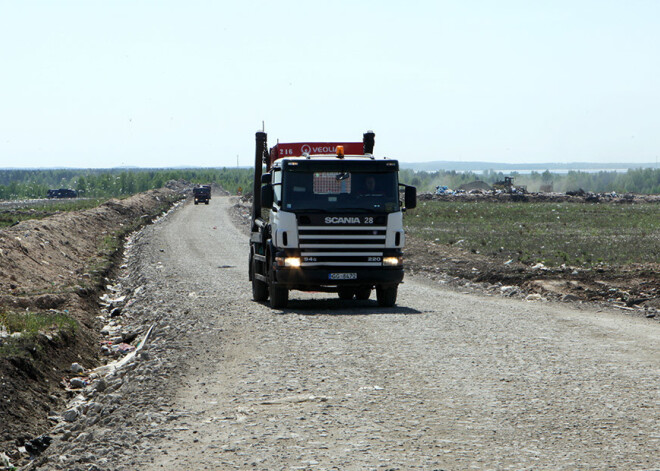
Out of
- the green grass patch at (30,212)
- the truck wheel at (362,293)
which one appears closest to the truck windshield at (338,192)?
the truck wheel at (362,293)

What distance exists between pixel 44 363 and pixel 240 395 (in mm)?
5157

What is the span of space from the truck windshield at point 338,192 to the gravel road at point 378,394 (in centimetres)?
218

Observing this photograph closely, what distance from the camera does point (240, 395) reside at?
909 centimetres

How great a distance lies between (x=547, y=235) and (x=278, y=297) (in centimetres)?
2531

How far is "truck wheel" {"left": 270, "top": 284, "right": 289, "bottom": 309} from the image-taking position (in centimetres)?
1655

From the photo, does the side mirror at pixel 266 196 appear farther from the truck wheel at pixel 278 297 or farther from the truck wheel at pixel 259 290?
the truck wheel at pixel 259 290

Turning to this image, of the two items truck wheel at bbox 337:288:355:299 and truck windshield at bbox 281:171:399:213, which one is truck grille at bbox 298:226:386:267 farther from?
truck wheel at bbox 337:288:355:299

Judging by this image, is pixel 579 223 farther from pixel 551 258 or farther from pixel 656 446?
pixel 656 446

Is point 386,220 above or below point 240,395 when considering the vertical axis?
above

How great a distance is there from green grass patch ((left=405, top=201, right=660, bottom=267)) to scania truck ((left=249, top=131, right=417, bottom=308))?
11715mm

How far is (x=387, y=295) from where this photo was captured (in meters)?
17.0

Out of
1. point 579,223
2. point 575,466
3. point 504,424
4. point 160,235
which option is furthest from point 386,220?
point 579,223

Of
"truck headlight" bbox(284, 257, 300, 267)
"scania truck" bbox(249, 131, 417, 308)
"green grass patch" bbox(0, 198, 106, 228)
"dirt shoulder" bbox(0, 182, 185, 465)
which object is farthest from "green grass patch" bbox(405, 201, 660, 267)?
"green grass patch" bbox(0, 198, 106, 228)

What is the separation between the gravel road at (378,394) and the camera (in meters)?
6.99
